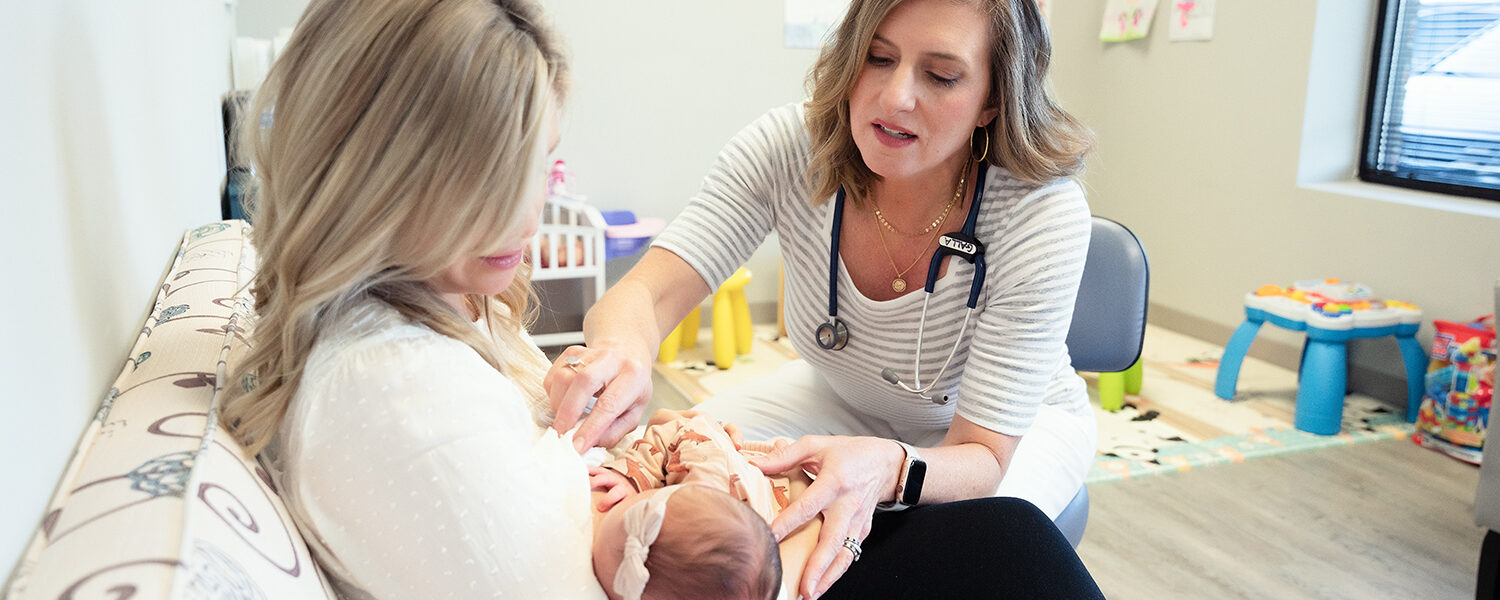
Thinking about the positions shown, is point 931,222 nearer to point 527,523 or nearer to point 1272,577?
point 527,523

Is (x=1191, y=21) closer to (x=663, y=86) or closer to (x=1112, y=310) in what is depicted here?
(x=663, y=86)

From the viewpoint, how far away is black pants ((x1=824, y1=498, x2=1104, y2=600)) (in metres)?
1.10

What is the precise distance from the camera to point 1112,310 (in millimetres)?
1828

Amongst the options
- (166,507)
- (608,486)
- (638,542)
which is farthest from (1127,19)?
(166,507)

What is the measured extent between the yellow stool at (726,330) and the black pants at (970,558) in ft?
8.19

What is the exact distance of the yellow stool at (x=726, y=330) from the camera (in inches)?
149

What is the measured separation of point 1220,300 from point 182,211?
3.72 m

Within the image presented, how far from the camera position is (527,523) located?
2.73 feet

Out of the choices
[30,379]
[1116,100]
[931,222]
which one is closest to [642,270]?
[931,222]

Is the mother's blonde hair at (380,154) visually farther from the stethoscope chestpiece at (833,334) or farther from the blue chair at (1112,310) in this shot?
the blue chair at (1112,310)

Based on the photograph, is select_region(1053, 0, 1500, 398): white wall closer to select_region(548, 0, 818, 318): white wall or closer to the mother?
select_region(548, 0, 818, 318): white wall

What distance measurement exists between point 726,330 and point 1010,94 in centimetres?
243

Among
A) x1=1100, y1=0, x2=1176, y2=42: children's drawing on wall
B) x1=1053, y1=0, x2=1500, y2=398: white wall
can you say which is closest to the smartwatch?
x1=1053, y1=0, x2=1500, y2=398: white wall

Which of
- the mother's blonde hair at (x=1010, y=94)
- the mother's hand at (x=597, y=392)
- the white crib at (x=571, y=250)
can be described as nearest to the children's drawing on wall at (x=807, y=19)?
the white crib at (x=571, y=250)
